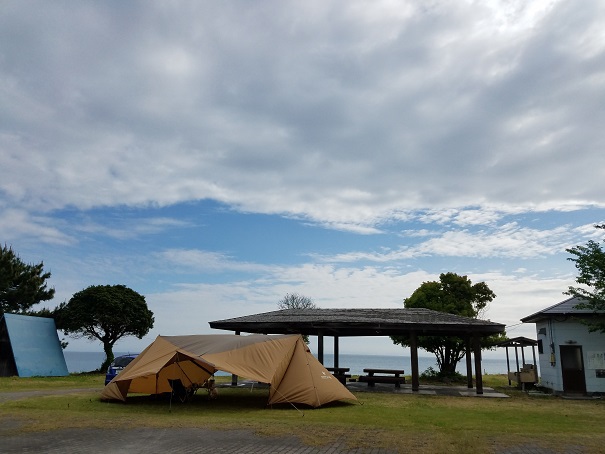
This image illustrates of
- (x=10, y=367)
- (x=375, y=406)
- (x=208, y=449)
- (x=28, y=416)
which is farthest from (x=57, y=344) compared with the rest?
(x=208, y=449)

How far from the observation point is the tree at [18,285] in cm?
3725

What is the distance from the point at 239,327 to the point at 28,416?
9725 mm

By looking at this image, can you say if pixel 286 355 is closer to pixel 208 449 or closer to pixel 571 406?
pixel 208 449

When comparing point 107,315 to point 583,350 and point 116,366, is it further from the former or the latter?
point 583,350

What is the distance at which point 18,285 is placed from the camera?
38188 millimetres

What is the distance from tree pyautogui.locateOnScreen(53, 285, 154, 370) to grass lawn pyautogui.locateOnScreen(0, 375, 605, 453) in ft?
55.6

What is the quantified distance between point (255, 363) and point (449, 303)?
18.6 meters

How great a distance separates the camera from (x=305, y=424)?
10586 mm

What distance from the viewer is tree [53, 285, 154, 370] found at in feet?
107

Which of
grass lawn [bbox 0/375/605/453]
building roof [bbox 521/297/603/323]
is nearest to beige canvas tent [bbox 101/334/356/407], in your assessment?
grass lawn [bbox 0/375/605/453]

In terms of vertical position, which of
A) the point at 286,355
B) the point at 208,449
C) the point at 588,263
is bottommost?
the point at 208,449

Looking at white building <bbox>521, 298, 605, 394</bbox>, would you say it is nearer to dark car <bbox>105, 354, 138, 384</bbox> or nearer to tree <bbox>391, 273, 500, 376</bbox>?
tree <bbox>391, 273, 500, 376</bbox>

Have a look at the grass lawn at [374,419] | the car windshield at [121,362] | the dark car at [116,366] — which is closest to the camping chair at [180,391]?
the grass lawn at [374,419]

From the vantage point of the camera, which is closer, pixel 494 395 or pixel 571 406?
pixel 571 406
